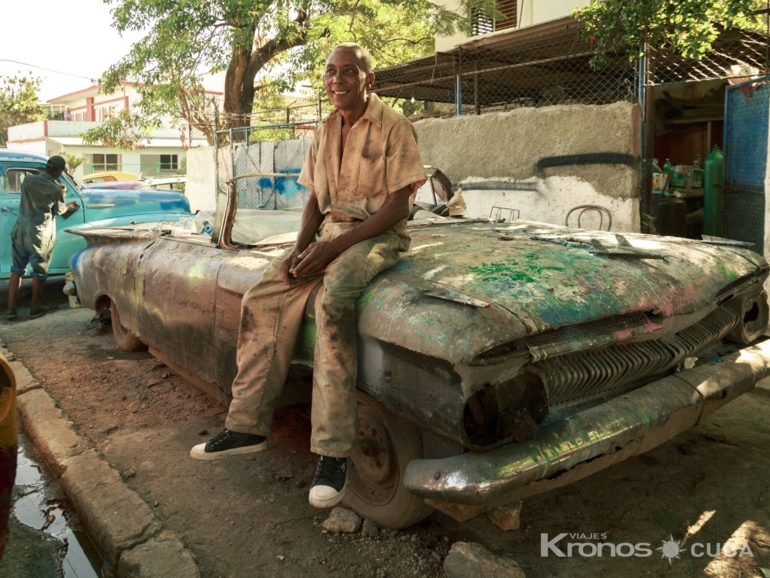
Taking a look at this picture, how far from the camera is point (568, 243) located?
10.3ft

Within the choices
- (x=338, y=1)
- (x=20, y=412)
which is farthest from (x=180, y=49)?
(x=20, y=412)

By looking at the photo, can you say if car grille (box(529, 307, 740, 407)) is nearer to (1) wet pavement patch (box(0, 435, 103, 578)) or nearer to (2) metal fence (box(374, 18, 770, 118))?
(1) wet pavement patch (box(0, 435, 103, 578))

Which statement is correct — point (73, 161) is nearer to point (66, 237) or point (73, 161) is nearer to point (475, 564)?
point (66, 237)

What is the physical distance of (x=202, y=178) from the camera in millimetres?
14570

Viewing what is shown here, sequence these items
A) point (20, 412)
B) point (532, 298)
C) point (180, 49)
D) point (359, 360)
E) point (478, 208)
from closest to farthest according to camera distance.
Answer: point (532, 298) < point (359, 360) < point (20, 412) < point (478, 208) < point (180, 49)

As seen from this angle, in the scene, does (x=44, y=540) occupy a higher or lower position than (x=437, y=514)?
lower

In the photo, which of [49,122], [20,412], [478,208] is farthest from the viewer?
[49,122]

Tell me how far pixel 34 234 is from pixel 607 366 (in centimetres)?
668

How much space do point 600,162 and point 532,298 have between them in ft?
16.6

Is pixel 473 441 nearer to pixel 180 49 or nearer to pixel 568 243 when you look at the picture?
pixel 568 243

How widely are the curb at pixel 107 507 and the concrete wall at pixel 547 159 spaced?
17.9ft

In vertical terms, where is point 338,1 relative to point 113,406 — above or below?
above

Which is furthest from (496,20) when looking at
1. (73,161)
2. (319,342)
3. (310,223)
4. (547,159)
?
(73,161)

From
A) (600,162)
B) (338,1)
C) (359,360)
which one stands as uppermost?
(338,1)
